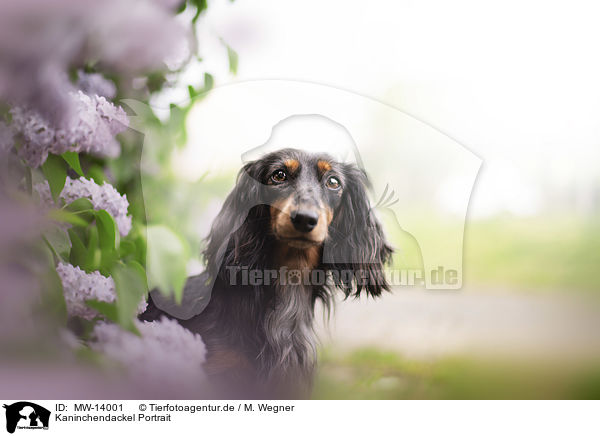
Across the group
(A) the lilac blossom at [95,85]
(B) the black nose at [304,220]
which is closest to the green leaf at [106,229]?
(A) the lilac blossom at [95,85]

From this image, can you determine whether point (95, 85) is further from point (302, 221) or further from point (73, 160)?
point (302, 221)

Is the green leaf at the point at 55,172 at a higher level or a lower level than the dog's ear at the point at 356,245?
higher

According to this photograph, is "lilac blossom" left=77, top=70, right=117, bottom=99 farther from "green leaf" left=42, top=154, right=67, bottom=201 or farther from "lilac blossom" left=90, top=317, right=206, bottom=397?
"lilac blossom" left=90, top=317, right=206, bottom=397

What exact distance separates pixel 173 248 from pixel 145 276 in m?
0.08

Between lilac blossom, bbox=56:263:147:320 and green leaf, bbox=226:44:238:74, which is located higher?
green leaf, bbox=226:44:238:74

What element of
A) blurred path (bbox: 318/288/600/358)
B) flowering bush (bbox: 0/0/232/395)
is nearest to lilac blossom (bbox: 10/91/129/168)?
flowering bush (bbox: 0/0/232/395)

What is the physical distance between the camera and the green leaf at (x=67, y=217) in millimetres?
1084

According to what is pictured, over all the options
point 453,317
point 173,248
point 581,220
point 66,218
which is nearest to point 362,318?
point 453,317

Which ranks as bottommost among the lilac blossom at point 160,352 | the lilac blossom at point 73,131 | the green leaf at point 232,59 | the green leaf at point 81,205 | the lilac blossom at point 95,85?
the lilac blossom at point 160,352

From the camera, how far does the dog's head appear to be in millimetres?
1074

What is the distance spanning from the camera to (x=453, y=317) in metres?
1.17

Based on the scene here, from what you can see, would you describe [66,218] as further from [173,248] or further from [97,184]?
[173,248]

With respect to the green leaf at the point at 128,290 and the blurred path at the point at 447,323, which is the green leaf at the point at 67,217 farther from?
the blurred path at the point at 447,323
